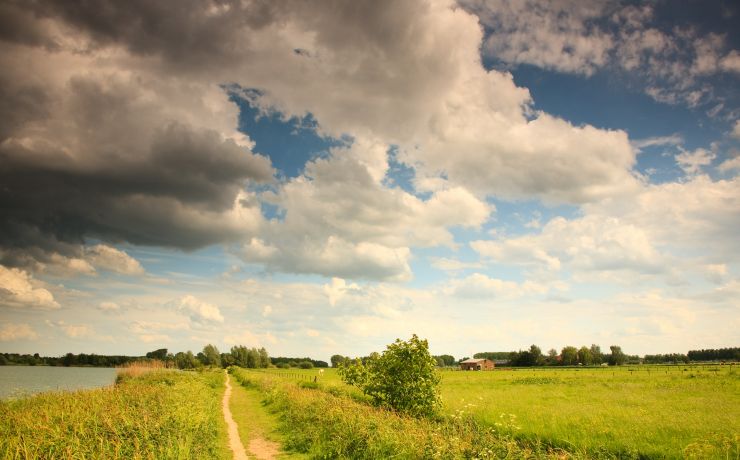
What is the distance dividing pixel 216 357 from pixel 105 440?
137 metres

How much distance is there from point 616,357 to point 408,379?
6966 inches

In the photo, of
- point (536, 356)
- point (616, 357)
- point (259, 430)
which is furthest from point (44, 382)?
point (616, 357)

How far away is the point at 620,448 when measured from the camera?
50.7 ft

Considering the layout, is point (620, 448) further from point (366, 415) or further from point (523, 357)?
point (523, 357)

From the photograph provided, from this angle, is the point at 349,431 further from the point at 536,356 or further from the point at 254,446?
the point at 536,356

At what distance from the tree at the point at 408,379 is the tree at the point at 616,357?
172 metres

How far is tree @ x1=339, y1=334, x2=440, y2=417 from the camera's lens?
21.5 m

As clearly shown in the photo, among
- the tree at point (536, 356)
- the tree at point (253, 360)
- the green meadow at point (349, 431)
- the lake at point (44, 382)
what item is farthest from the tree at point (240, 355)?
the green meadow at point (349, 431)

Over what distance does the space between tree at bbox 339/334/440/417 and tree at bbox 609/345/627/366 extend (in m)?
172

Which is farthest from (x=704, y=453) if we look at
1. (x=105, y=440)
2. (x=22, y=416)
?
(x=22, y=416)

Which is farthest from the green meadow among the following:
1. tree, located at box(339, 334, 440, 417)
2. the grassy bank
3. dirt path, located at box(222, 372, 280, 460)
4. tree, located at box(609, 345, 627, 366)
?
tree, located at box(609, 345, 627, 366)

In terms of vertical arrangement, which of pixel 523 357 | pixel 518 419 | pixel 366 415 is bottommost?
pixel 523 357

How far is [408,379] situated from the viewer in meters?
21.8

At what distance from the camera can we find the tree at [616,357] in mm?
161875
